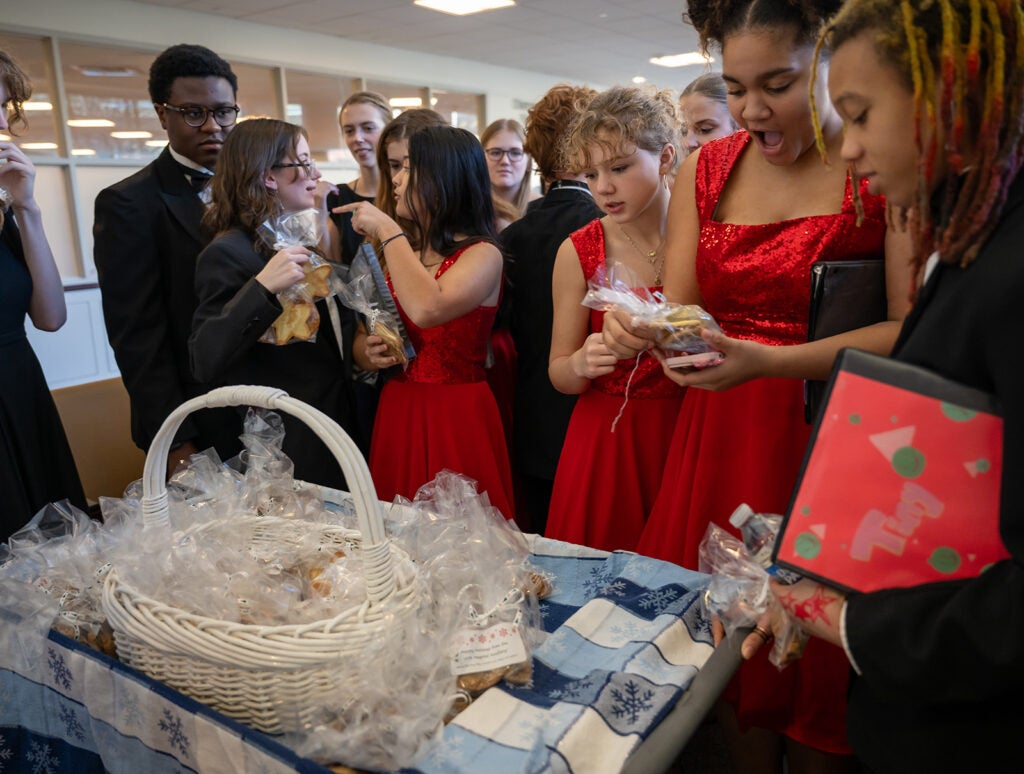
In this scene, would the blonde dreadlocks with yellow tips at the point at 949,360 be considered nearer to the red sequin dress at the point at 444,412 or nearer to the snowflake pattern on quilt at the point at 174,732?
the snowflake pattern on quilt at the point at 174,732

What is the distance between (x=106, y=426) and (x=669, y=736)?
8.41 ft

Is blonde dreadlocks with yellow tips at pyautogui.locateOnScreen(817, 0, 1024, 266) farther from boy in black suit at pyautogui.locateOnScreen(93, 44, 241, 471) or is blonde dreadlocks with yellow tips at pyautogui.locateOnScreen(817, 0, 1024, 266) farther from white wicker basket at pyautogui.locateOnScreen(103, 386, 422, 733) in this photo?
boy in black suit at pyautogui.locateOnScreen(93, 44, 241, 471)

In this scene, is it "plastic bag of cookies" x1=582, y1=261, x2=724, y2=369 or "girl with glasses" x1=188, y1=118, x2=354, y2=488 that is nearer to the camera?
"plastic bag of cookies" x1=582, y1=261, x2=724, y2=369

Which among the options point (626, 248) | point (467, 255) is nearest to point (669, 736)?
point (626, 248)

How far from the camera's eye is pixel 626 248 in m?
1.93

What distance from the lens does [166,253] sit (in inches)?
93.7

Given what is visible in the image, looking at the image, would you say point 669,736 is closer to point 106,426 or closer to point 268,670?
point 268,670

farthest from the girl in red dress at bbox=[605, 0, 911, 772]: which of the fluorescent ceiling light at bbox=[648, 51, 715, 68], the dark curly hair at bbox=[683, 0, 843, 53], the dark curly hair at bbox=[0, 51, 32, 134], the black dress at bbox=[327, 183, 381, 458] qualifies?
the fluorescent ceiling light at bbox=[648, 51, 715, 68]

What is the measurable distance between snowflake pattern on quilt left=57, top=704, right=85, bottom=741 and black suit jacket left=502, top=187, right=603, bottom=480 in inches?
60.0

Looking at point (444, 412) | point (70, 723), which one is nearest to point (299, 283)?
point (444, 412)

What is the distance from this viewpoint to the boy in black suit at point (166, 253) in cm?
230

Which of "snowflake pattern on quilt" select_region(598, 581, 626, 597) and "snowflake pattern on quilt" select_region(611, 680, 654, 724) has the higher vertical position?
"snowflake pattern on quilt" select_region(598, 581, 626, 597)

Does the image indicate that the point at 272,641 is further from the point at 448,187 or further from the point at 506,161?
the point at 506,161

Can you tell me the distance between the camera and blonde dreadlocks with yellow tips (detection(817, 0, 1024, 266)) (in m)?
0.72
